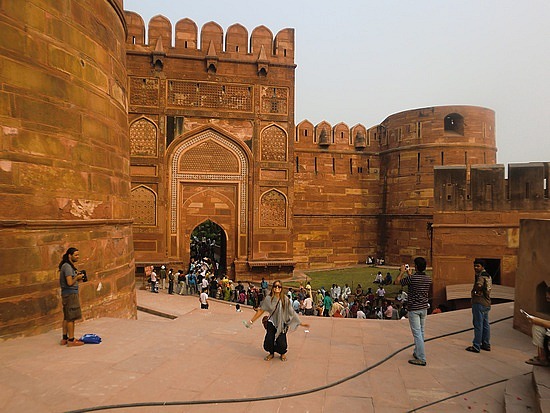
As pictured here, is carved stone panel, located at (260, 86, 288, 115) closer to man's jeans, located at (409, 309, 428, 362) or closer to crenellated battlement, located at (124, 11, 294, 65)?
crenellated battlement, located at (124, 11, 294, 65)

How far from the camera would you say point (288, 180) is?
1577 cm

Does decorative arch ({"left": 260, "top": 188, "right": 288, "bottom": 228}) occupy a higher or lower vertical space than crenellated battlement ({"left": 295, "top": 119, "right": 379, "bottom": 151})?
lower

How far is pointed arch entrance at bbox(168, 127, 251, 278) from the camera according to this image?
595 inches

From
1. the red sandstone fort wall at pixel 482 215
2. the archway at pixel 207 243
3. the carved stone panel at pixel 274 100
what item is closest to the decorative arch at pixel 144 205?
the carved stone panel at pixel 274 100

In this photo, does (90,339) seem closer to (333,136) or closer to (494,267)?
(494,267)

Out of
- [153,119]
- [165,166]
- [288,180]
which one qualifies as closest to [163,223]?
[165,166]

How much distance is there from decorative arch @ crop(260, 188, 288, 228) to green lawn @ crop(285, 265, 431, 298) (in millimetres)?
2495

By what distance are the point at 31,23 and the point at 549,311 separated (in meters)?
7.04

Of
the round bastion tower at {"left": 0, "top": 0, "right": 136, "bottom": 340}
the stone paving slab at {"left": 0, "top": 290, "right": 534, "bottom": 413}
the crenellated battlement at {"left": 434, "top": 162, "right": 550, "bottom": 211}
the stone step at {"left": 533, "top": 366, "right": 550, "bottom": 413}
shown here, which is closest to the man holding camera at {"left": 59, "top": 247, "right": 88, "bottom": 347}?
the stone paving slab at {"left": 0, "top": 290, "right": 534, "bottom": 413}

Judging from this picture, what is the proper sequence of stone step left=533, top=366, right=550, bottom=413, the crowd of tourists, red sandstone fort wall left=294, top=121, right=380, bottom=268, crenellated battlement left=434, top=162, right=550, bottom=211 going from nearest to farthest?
stone step left=533, top=366, right=550, bottom=413, crenellated battlement left=434, top=162, right=550, bottom=211, the crowd of tourists, red sandstone fort wall left=294, top=121, right=380, bottom=268

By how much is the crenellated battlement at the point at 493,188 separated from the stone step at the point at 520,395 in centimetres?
616

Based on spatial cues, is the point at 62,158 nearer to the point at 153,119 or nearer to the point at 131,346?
the point at 131,346

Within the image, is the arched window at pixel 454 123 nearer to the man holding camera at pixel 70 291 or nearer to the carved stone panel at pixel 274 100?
the carved stone panel at pixel 274 100

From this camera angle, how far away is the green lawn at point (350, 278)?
13.9m
